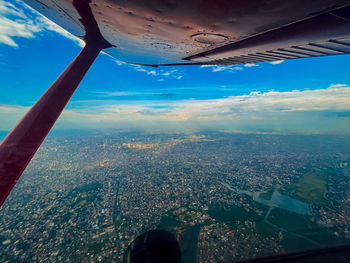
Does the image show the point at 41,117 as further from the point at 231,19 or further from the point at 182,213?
the point at 182,213

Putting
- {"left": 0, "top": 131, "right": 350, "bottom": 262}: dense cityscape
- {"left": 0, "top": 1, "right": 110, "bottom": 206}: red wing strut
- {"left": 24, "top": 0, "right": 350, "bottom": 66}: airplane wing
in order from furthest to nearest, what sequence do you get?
{"left": 0, "top": 131, "right": 350, "bottom": 262}: dense cityscape → {"left": 0, "top": 1, "right": 110, "bottom": 206}: red wing strut → {"left": 24, "top": 0, "right": 350, "bottom": 66}: airplane wing

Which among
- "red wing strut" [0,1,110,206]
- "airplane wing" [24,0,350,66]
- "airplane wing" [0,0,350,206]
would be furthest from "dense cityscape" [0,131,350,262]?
"airplane wing" [24,0,350,66]

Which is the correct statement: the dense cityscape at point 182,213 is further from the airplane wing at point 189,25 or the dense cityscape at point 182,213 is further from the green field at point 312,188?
the airplane wing at point 189,25

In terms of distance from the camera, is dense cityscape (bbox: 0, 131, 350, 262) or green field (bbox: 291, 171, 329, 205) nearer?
dense cityscape (bbox: 0, 131, 350, 262)

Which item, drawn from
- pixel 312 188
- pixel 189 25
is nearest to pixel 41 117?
pixel 189 25

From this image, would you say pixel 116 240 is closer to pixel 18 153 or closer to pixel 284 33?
pixel 18 153

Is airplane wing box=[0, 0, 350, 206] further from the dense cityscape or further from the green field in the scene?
the green field

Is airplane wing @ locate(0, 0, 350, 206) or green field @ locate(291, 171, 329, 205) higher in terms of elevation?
airplane wing @ locate(0, 0, 350, 206)

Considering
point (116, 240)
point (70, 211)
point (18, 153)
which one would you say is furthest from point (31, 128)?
point (70, 211)
